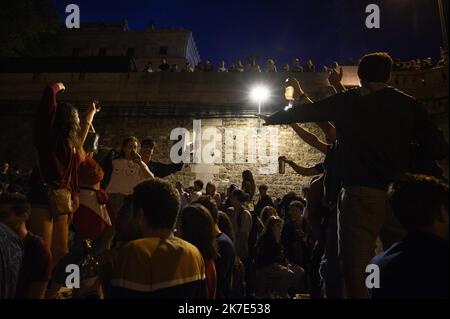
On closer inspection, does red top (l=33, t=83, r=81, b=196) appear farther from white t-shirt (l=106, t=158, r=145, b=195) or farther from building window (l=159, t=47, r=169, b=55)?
building window (l=159, t=47, r=169, b=55)

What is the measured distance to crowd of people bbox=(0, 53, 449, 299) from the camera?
2.08m

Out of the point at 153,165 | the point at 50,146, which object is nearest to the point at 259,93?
the point at 153,165

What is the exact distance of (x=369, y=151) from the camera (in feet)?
8.63

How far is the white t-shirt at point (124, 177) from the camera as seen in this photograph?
4.70 metres

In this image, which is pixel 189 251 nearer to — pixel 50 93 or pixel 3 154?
pixel 50 93

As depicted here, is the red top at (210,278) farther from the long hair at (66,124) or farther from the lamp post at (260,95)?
the lamp post at (260,95)

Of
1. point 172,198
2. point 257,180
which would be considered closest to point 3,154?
point 257,180

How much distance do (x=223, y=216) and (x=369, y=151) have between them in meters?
2.39

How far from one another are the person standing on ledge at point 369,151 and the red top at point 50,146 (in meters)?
2.24

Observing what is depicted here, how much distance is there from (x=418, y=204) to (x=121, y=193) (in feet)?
11.5

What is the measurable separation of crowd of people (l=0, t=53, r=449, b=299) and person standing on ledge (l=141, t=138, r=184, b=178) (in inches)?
9.1

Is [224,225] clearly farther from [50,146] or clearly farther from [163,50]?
[163,50]

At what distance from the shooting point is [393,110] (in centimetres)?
262
